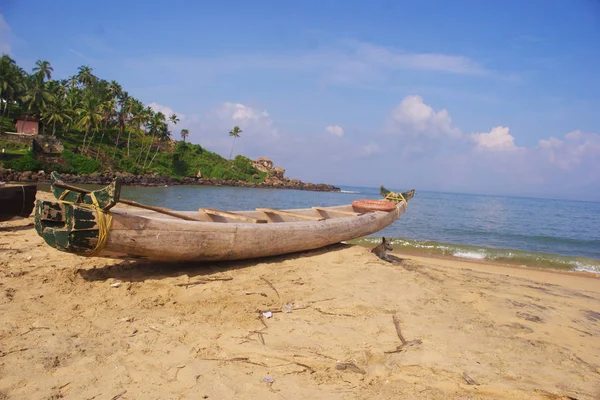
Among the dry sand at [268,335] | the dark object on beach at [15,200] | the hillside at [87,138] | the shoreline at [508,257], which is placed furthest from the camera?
the hillside at [87,138]

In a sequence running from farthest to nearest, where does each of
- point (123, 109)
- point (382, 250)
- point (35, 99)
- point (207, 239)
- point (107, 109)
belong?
point (123, 109) < point (107, 109) < point (35, 99) < point (382, 250) < point (207, 239)

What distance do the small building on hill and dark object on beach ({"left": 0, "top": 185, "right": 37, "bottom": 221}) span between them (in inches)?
1903

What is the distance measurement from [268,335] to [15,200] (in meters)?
6.22

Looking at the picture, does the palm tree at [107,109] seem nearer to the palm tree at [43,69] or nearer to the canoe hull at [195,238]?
the palm tree at [43,69]

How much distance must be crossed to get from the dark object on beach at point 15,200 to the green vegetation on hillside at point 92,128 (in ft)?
119

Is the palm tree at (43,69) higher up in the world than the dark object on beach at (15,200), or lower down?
higher up

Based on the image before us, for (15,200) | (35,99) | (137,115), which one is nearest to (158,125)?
(137,115)

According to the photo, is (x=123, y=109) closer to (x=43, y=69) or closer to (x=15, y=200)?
(x=43, y=69)

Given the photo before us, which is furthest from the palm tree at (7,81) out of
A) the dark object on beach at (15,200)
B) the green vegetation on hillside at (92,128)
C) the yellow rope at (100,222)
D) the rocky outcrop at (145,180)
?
the yellow rope at (100,222)

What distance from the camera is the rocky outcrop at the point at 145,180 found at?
Answer: 34.6m

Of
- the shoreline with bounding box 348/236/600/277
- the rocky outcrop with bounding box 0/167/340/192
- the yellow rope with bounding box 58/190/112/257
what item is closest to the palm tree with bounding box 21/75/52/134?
the rocky outcrop with bounding box 0/167/340/192

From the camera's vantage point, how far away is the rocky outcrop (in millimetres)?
34562

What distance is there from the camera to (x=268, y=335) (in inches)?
138

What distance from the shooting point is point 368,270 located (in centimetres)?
586
